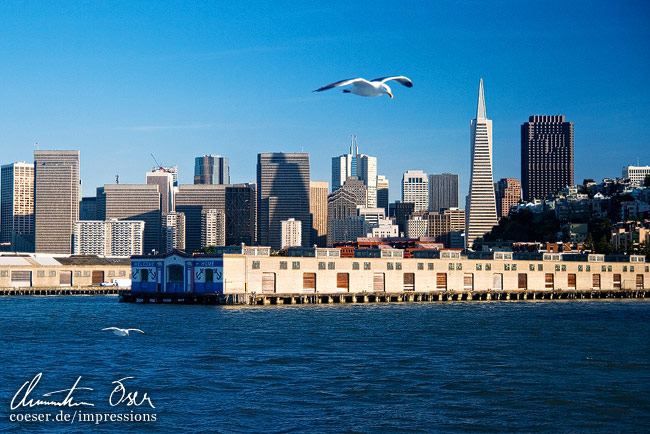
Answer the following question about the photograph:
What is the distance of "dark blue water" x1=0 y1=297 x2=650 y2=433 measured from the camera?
38.9 m

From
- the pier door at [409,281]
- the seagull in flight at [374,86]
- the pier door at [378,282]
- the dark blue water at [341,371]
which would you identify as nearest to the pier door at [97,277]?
the pier door at [378,282]

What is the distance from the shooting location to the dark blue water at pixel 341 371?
128 feet

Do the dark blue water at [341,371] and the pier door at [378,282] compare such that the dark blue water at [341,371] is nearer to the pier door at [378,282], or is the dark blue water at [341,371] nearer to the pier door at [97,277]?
the pier door at [378,282]

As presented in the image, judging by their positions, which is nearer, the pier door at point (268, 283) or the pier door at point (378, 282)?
the pier door at point (268, 283)

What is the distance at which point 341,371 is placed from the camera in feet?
164

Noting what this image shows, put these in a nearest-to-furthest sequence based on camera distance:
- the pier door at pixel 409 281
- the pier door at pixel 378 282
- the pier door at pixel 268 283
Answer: the pier door at pixel 268 283, the pier door at pixel 378 282, the pier door at pixel 409 281

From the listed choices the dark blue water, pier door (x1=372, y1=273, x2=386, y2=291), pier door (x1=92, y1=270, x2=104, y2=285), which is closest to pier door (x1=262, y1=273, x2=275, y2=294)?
pier door (x1=372, y1=273, x2=386, y2=291)

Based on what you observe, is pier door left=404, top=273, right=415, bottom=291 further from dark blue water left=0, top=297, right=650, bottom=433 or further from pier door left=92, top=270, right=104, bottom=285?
pier door left=92, top=270, right=104, bottom=285

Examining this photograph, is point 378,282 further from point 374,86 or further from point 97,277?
point 374,86

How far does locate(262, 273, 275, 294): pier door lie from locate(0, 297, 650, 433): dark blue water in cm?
1820

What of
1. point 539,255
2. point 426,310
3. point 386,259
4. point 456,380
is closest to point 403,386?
point 456,380

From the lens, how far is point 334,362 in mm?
53469

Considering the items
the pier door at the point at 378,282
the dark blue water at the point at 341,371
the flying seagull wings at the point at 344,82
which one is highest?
the flying seagull wings at the point at 344,82

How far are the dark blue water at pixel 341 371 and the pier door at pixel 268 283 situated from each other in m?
18.2
